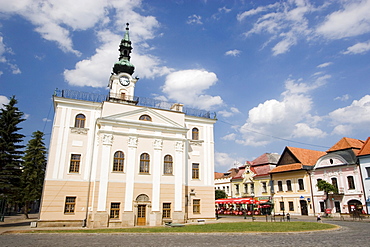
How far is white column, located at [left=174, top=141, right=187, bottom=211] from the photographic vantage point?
2643 centimetres

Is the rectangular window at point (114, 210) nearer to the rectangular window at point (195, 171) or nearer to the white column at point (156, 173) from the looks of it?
the white column at point (156, 173)

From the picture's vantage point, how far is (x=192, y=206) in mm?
28703

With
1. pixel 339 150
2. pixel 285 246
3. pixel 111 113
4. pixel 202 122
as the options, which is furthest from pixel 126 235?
pixel 339 150

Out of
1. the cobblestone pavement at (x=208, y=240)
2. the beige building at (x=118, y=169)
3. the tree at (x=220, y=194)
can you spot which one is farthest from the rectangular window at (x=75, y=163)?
the tree at (x=220, y=194)

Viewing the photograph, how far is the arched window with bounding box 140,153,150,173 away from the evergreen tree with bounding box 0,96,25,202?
12063 mm

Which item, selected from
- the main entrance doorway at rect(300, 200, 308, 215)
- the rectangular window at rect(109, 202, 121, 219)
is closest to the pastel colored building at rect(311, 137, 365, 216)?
the main entrance doorway at rect(300, 200, 308, 215)

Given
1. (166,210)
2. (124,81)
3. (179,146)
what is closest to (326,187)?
(179,146)

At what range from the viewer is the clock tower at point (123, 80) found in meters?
31.2

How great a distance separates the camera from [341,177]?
3494 cm

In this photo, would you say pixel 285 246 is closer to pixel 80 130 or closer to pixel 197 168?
pixel 197 168

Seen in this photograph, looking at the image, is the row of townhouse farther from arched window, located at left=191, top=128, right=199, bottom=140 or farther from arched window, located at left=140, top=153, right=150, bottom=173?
arched window, located at left=140, top=153, right=150, bottom=173

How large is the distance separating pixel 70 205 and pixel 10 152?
9568mm

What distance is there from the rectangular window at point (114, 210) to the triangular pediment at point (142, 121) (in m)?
7.44

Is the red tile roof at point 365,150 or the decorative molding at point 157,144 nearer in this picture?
the decorative molding at point 157,144
